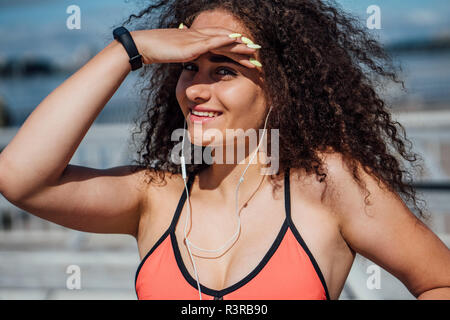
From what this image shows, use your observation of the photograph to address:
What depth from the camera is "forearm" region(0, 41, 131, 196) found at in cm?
187

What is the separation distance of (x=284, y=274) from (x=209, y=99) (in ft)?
2.27

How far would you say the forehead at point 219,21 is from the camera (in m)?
2.02

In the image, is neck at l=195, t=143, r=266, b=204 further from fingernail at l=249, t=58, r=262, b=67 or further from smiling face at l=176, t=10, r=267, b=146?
fingernail at l=249, t=58, r=262, b=67

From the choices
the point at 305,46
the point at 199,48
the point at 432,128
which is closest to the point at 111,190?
the point at 199,48

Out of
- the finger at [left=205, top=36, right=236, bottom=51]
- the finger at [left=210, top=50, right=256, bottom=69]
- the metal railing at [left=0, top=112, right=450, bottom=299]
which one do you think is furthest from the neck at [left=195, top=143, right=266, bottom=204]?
the metal railing at [left=0, top=112, right=450, bottom=299]

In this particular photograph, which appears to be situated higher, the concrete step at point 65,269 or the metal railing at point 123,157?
the metal railing at point 123,157

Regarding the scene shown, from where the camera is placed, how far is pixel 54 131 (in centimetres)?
186

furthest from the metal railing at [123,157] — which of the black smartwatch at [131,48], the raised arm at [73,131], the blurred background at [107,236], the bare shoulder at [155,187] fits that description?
the black smartwatch at [131,48]

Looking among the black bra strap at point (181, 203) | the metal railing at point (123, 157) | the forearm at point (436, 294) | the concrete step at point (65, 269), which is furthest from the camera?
the metal railing at point (123, 157)

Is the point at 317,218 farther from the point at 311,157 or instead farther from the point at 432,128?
the point at 432,128

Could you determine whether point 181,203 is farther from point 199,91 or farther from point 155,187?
point 199,91

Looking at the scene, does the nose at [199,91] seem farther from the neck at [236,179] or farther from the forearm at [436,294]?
the forearm at [436,294]

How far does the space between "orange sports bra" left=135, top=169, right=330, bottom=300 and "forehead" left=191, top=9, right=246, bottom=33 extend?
67 centimetres

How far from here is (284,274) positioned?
189cm
